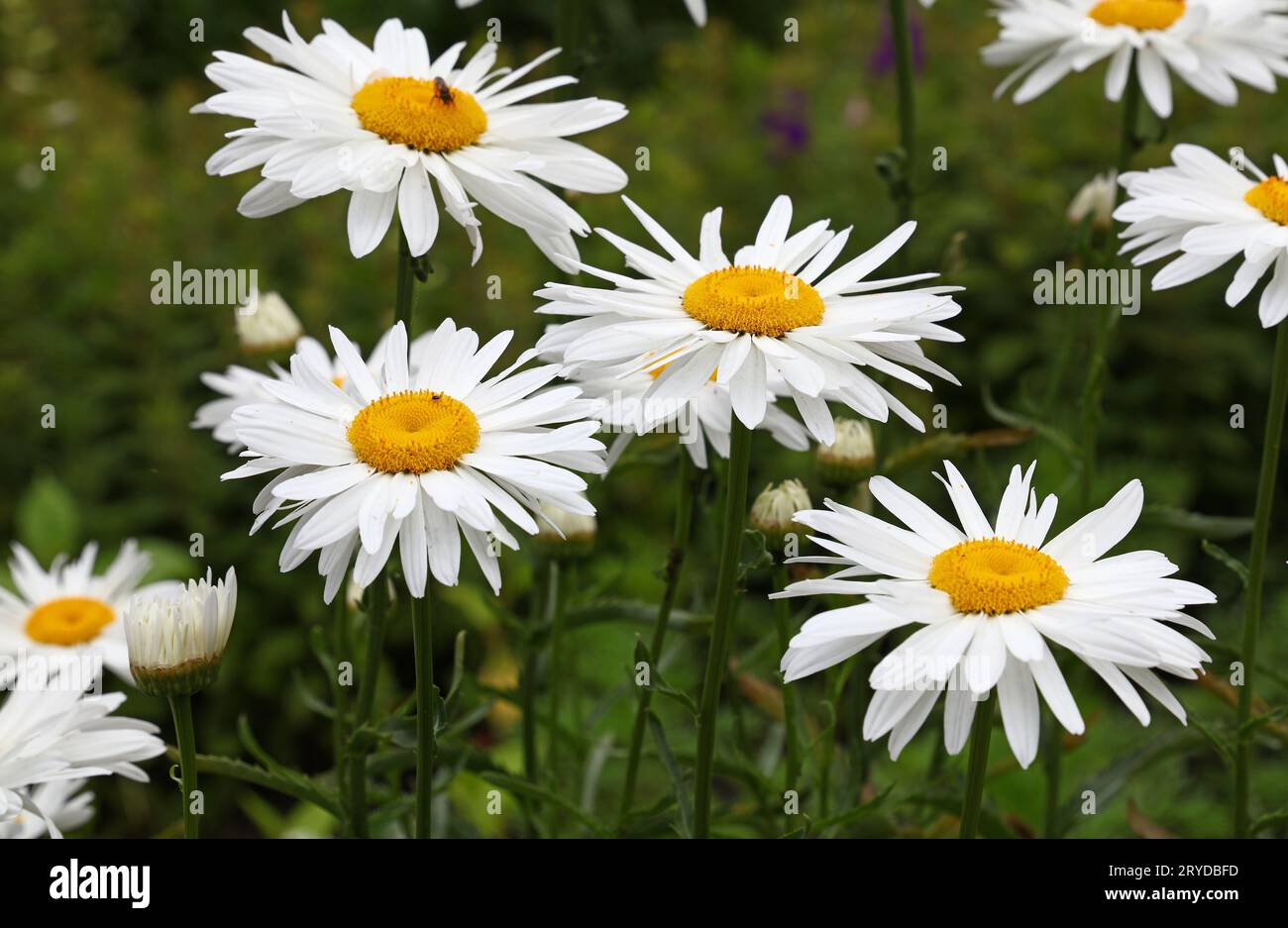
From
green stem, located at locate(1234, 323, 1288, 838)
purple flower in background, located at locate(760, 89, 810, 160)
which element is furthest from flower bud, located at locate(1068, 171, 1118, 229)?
purple flower in background, located at locate(760, 89, 810, 160)

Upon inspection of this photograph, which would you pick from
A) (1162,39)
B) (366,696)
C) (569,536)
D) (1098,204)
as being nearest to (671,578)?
(569,536)

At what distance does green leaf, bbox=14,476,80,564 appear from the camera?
3.18 m

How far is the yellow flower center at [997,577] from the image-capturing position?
53.9 inches

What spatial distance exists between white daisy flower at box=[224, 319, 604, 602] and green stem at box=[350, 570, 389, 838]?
157mm

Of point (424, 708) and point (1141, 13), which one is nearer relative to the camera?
point (424, 708)

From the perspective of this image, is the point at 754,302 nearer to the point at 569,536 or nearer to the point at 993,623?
the point at 993,623

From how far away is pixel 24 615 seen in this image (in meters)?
2.31

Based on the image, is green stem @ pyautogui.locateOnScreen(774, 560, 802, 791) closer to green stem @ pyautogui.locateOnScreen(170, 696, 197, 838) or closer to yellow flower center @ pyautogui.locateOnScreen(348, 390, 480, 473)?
yellow flower center @ pyautogui.locateOnScreen(348, 390, 480, 473)

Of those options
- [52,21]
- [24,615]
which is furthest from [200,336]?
[52,21]

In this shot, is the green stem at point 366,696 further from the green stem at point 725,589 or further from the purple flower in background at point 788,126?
the purple flower in background at point 788,126

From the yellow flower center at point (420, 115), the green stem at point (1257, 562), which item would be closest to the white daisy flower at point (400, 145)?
the yellow flower center at point (420, 115)

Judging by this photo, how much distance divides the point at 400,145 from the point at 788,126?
3318 mm

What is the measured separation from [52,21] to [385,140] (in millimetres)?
4278

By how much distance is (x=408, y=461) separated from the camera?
145cm
